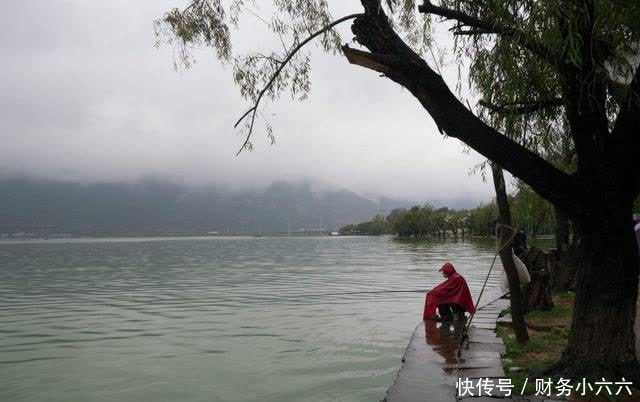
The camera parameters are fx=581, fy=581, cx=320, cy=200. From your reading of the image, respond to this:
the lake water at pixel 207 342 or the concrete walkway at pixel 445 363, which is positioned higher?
the concrete walkway at pixel 445 363

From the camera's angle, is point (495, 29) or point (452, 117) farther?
point (495, 29)

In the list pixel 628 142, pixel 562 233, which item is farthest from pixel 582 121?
pixel 562 233

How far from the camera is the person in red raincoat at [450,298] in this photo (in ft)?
39.3

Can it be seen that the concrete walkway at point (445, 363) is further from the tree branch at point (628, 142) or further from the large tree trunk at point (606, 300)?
the tree branch at point (628, 142)

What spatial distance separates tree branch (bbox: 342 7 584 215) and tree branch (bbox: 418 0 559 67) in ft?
2.55

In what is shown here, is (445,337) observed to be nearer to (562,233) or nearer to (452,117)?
(452,117)

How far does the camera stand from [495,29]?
6.41 metres

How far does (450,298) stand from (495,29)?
6992mm

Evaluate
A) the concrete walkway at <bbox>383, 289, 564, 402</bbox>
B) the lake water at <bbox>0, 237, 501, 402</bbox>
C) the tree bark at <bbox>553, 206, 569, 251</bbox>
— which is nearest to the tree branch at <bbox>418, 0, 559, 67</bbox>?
the concrete walkway at <bbox>383, 289, 564, 402</bbox>

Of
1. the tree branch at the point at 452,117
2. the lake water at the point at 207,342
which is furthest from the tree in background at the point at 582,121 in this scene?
the lake water at the point at 207,342

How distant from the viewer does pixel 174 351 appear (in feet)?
40.9

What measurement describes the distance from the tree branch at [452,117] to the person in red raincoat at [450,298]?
19.1ft

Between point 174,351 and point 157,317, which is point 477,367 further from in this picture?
point 157,317

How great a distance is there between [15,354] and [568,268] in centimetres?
1505
